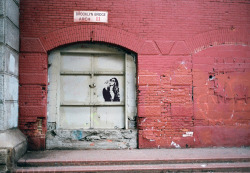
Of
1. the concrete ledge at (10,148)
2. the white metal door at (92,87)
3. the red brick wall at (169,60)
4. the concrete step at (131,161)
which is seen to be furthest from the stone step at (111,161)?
the white metal door at (92,87)

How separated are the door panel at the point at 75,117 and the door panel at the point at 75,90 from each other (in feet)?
0.55

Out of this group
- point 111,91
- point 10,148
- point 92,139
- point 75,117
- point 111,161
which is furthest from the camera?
point 111,91

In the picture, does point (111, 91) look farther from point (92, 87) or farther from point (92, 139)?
point (92, 139)

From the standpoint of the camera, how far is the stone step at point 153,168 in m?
3.69

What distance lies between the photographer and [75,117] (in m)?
4.88

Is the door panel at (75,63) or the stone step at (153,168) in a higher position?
the door panel at (75,63)

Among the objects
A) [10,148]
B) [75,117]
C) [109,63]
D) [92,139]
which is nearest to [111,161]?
[92,139]

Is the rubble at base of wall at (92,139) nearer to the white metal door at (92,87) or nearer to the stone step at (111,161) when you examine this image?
the white metal door at (92,87)

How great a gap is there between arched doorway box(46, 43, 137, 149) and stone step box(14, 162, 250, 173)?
3.21ft

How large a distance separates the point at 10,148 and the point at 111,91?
2392 mm

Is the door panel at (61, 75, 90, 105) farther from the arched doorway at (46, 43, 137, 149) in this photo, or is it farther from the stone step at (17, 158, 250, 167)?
the stone step at (17, 158, 250, 167)

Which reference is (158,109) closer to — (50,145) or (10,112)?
(50,145)

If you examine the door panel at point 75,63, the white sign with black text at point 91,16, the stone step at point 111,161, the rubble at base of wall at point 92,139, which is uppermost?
the white sign with black text at point 91,16

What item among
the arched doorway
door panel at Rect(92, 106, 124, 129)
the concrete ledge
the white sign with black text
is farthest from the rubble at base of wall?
the white sign with black text
